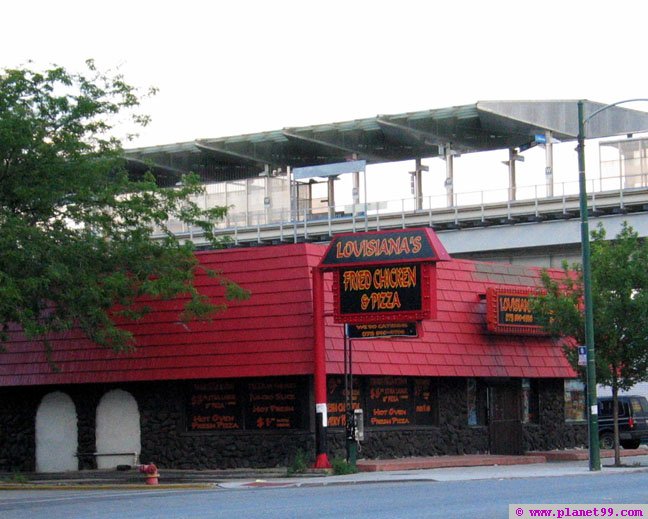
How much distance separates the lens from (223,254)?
105 feet

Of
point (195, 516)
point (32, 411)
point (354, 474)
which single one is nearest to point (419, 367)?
point (354, 474)

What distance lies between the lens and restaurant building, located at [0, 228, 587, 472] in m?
29.5

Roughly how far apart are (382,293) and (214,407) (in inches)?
225

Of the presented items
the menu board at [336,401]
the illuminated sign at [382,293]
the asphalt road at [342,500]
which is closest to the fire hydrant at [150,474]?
the asphalt road at [342,500]

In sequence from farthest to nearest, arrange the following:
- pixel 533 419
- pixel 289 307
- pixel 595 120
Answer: pixel 595 120, pixel 533 419, pixel 289 307

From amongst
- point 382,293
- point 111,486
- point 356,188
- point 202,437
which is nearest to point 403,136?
point 356,188

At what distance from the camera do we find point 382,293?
28984 millimetres

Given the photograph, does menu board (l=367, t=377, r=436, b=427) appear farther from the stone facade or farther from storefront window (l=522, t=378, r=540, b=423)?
storefront window (l=522, t=378, r=540, b=423)

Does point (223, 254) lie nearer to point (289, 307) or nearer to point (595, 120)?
point (289, 307)

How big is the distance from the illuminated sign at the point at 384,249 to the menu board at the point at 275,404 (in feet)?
11.3

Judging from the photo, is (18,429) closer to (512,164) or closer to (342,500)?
(342,500)

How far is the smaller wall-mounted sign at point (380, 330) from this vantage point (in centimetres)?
2878

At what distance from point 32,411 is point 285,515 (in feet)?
58.6

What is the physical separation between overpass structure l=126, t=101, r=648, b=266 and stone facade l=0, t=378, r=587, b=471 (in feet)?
63.5
